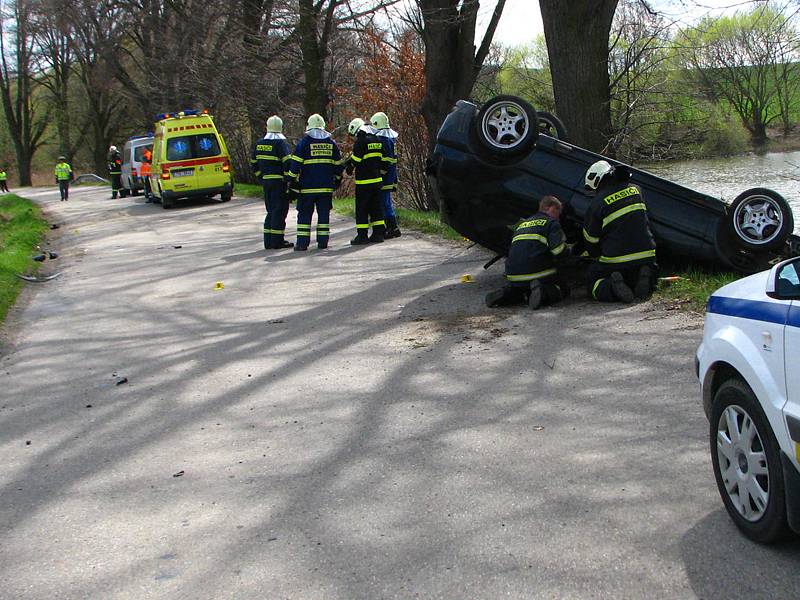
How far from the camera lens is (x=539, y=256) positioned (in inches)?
347

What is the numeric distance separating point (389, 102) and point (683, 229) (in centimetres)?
1621

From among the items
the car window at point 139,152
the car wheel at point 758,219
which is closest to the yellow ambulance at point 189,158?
the car window at point 139,152

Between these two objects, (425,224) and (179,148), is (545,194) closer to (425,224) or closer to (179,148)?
(425,224)

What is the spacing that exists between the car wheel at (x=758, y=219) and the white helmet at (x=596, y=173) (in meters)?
1.51

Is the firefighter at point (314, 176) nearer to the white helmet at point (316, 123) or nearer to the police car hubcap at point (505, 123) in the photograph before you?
the white helmet at point (316, 123)

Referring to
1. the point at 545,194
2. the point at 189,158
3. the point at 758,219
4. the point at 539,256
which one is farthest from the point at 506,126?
the point at 189,158

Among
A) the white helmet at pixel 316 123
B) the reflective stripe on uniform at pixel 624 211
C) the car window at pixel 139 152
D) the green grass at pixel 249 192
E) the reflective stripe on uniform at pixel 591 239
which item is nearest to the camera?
the reflective stripe on uniform at pixel 624 211

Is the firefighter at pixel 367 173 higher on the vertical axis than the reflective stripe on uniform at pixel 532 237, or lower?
higher

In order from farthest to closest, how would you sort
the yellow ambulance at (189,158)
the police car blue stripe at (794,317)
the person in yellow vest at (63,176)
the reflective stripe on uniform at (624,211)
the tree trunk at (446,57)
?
the person in yellow vest at (63,176)
the yellow ambulance at (189,158)
the tree trunk at (446,57)
the reflective stripe on uniform at (624,211)
the police car blue stripe at (794,317)

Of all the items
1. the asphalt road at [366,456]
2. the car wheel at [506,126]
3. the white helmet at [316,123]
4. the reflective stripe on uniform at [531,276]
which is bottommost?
the asphalt road at [366,456]

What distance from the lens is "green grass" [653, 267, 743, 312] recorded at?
326 inches

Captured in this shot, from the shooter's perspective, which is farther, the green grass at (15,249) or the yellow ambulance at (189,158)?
the yellow ambulance at (189,158)

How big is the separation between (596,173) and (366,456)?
184 inches

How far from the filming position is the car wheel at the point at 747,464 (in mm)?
3533
